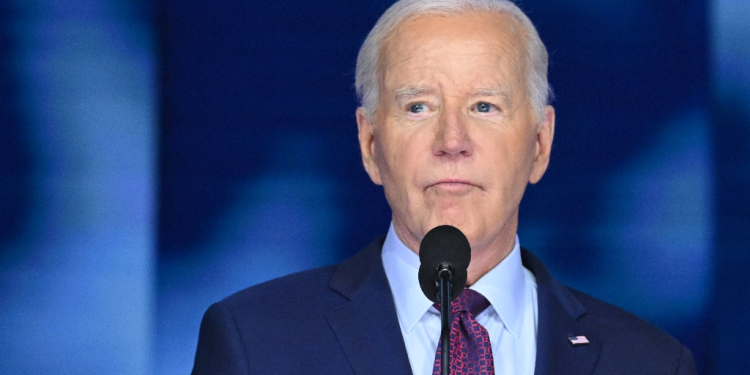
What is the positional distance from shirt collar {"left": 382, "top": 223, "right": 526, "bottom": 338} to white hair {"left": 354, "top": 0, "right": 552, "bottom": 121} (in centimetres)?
37

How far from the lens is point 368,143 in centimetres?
252

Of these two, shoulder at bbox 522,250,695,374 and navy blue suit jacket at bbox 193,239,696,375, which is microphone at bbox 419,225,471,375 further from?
shoulder at bbox 522,250,695,374

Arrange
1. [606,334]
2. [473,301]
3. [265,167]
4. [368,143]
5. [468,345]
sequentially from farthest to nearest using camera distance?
1. [265,167]
2. [368,143]
3. [606,334]
4. [473,301]
5. [468,345]

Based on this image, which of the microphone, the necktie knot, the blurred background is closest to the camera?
the microphone

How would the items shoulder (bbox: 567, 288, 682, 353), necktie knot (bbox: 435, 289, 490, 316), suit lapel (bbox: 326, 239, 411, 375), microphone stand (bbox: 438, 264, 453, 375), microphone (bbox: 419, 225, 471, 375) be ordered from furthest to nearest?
shoulder (bbox: 567, 288, 682, 353) → necktie knot (bbox: 435, 289, 490, 316) → suit lapel (bbox: 326, 239, 411, 375) → microphone (bbox: 419, 225, 471, 375) → microphone stand (bbox: 438, 264, 453, 375)

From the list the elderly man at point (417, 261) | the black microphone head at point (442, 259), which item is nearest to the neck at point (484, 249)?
the elderly man at point (417, 261)

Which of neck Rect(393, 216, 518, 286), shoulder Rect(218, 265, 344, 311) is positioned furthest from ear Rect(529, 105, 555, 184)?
shoulder Rect(218, 265, 344, 311)

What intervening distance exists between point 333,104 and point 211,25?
0.47 metres

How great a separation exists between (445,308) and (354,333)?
67cm

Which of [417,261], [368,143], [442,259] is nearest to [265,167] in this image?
[368,143]

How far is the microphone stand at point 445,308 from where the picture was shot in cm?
152

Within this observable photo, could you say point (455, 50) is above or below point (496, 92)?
above

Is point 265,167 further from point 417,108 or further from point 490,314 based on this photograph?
point 490,314

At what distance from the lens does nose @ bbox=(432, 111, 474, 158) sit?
2.22 meters
